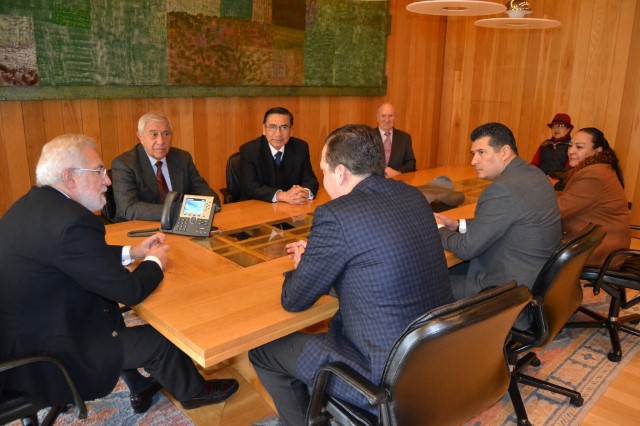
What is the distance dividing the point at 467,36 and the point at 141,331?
18.2 ft

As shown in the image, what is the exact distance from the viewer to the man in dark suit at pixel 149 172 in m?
2.84

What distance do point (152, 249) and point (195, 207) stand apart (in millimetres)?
512

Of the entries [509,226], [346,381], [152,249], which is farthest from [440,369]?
[152,249]

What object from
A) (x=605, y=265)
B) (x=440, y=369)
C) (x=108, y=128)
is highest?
(x=108, y=128)

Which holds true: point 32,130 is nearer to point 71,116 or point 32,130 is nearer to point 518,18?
point 71,116

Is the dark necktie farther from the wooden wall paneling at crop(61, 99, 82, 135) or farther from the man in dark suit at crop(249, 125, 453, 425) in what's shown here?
the man in dark suit at crop(249, 125, 453, 425)

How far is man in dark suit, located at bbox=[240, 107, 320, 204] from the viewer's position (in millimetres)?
3520

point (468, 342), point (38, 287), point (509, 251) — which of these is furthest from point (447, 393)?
point (38, 287)

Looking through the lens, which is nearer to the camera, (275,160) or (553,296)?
(553,296)

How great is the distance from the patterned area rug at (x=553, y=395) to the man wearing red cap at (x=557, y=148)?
1961mm

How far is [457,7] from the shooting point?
10.3ft

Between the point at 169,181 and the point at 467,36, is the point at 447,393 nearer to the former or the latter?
the point at 169,181

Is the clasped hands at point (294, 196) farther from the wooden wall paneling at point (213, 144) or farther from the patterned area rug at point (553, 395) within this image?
the wooden wall paneling at point (213, 144)

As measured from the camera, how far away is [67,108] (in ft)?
12.2
